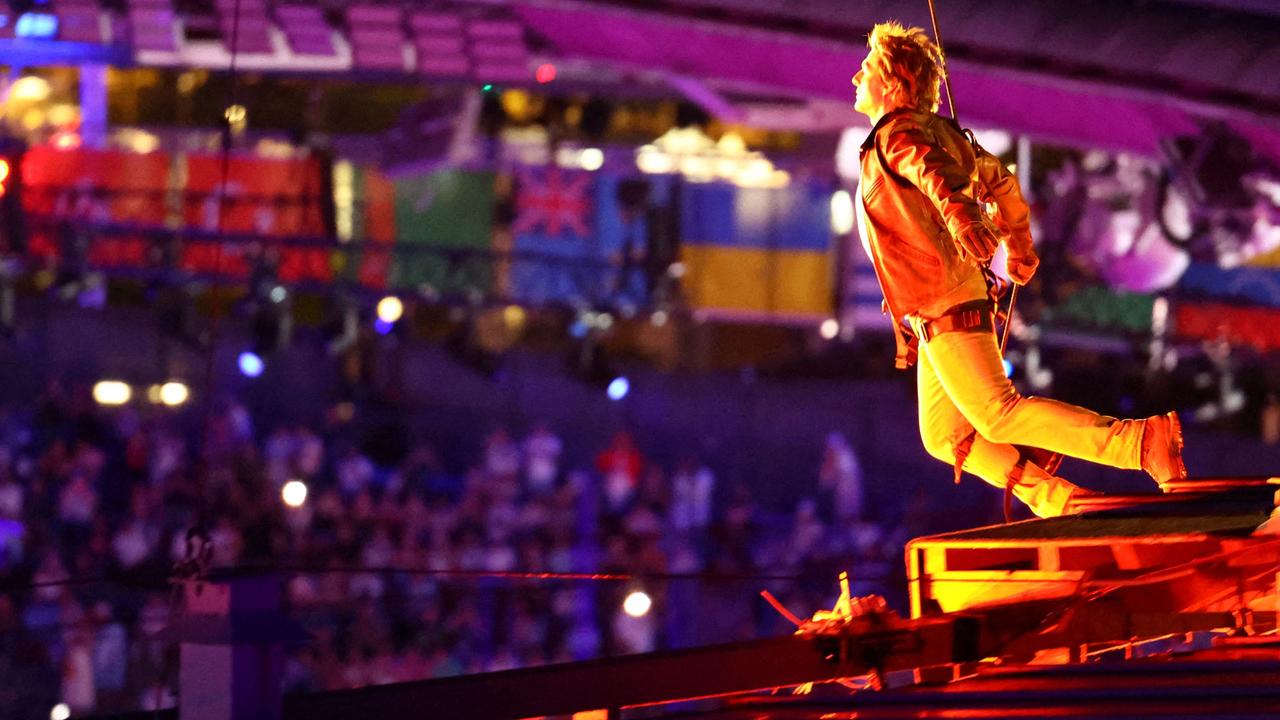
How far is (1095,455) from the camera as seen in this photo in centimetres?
475

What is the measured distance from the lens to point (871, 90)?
4.86 m

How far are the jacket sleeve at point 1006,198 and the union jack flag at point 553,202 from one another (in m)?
13.0

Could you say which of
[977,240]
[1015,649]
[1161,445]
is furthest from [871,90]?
[1015,649]

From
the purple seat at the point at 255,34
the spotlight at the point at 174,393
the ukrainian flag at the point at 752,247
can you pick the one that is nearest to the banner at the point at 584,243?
the ukrainian flag at the point at 752,247

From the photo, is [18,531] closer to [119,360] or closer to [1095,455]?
[119,360]

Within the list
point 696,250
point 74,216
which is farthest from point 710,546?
point 74,216

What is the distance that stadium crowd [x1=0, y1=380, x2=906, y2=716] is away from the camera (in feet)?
31.9

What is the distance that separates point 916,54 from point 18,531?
1011 centimetres

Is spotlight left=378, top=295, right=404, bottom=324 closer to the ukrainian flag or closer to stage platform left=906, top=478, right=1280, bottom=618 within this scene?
the ukrainian flag

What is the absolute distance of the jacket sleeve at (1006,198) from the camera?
4.75 metres

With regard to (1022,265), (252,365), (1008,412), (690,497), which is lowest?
(1008,412)

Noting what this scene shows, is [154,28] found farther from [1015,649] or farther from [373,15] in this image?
[1015,649]

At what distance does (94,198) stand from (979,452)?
13.8 m

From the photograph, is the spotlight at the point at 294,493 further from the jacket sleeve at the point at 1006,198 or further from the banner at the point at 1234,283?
the jacket sleeve at the point at 1006,198
